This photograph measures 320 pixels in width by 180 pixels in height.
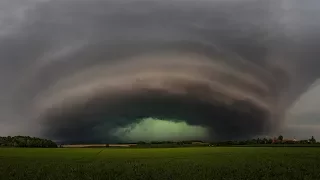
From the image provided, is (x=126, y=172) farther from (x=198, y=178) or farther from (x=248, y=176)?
(x=248, y=176)

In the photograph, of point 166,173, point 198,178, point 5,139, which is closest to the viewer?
point 198,178

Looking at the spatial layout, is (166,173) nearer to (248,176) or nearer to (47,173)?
(248,176)

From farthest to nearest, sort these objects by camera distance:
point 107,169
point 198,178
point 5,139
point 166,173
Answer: point 5,139 < point 107,169 < point 166,173 < point 198,178

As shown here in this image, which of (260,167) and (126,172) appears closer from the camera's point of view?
(126,172)

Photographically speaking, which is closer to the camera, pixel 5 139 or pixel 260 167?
pixel 260 167

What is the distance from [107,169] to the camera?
49.4 meters

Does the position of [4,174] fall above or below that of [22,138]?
below

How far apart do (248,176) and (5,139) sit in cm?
12228

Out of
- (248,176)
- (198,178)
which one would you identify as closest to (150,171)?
(198,178)

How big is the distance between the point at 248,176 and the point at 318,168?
473 inches

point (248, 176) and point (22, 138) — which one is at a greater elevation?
point (22, 138)

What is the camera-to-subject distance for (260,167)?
51.0m

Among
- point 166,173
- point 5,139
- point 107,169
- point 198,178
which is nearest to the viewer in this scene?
point 198,178

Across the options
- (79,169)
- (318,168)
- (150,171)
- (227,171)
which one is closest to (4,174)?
(79,169)
